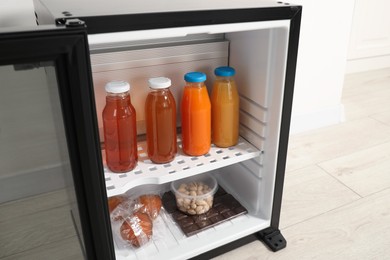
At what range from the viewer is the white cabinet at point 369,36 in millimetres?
2434

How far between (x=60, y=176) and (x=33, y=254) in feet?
1.04

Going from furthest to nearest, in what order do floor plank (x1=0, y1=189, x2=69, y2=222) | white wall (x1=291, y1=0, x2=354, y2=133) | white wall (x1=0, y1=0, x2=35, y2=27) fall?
1. white wall (x1=291, y1=0, x2=354, y2=133)
2. white wall (x1=0, y1=0, x2=35, y2=27)
3. floor plank (x1=0, y1=189, x2=69, y2=222)

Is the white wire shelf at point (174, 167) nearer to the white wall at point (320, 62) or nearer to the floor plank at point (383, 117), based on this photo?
the white wall at point (320, 62)

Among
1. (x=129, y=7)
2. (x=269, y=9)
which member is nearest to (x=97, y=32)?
(x=129, y=7)

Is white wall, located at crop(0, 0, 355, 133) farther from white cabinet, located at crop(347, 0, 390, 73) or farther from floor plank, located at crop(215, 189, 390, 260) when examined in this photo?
white cabinet, located at crop(347, 0, 390, 73)

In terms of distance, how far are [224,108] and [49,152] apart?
1.58 feet

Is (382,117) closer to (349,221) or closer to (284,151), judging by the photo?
(349,221)

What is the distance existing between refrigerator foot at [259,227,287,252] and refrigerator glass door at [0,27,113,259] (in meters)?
0.53

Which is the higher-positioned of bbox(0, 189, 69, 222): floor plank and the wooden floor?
bbox(0, 189, 69, 222): floor plank

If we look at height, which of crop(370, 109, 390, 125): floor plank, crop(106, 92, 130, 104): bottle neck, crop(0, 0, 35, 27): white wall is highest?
crop(0, 0, 35, 27): white wall

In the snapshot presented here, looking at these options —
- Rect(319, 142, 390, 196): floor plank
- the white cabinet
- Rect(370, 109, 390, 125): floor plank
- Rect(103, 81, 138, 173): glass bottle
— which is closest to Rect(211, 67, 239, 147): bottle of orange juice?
Rect(103, 81, 138, 173): glass bottle

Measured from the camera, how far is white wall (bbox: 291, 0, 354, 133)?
5.23 feet

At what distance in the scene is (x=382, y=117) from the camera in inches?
78.5

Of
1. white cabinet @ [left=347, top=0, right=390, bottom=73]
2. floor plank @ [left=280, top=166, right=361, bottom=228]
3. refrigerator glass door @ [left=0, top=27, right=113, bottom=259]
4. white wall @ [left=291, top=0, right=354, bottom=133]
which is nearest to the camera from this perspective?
refrigerator glass door @ [left=0, top=27, right=113, bottom=259]
